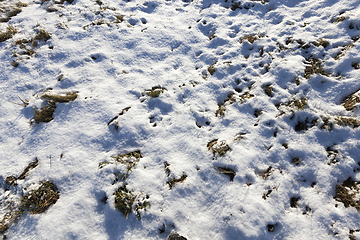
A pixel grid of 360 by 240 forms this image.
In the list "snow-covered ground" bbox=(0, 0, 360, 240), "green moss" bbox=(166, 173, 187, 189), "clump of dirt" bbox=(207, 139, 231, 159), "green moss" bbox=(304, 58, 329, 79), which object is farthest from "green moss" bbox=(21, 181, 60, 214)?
"green moss" bbox=(304, 58, 329, 79)

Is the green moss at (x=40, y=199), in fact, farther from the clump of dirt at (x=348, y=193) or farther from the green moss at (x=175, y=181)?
the clump of dirt at (x=348, y=193)

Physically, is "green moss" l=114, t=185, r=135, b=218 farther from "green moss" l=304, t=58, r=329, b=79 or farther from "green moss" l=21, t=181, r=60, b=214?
"green moss" l=304, t=58, r=329, b=79

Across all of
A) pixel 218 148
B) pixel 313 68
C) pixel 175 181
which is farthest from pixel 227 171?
pixel 313 68

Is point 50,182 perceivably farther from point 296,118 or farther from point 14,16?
point 14,16

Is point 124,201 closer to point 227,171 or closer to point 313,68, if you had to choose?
point 227,171

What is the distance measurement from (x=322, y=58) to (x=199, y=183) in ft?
12.2

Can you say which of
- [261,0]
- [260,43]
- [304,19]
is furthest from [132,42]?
[304,19]

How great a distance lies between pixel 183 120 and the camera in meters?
3.30

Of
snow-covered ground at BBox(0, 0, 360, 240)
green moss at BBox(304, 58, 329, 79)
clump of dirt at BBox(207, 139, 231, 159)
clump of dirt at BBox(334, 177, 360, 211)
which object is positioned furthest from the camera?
green moss at BBox(304, 58, 329, 79)

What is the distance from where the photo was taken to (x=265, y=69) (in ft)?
12.3

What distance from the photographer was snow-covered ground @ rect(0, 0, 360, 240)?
2.43 meters

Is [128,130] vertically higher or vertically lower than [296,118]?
lower

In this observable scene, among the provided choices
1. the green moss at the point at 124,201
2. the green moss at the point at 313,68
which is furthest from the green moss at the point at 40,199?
the green moss at the point at 313,68

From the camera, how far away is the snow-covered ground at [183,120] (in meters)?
2.43
